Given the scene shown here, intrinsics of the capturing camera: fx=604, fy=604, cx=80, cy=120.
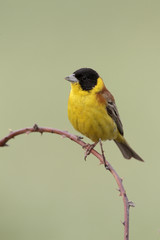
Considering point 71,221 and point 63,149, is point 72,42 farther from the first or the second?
point 71,221

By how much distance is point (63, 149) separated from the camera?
6305mm

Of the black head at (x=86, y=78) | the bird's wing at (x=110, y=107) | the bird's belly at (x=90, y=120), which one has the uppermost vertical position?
the black head at (x=86, y=78)

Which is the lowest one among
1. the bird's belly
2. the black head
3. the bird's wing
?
the bird's belly

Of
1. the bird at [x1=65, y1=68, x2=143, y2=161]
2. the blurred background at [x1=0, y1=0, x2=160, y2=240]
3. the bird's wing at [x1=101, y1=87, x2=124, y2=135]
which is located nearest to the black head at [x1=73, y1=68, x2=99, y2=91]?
the bird at [x1=65, y1=68, x2=143, y2=161]

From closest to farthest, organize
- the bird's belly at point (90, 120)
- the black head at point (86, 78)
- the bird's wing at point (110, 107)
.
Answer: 1. the bird's belly at point (90, 120)
2. the black head at point (86, 78)
3. the bird's wing at point (110, 107)

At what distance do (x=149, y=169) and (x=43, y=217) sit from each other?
1259mm

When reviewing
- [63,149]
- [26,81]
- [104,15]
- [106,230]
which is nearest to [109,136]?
[106,230]

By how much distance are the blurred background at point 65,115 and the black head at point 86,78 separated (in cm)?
121

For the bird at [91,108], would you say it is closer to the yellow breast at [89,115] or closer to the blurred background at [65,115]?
the yellow breast at [89,115]

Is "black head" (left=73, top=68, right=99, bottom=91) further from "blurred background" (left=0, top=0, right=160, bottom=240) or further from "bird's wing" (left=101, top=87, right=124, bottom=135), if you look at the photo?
"blurred background" (left=0, top=0, right=160, bottom=240)

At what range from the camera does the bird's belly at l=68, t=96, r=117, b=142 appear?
394cm

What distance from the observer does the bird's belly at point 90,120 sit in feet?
12.9

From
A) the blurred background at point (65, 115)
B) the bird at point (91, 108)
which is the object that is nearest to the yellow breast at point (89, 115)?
the bird at point (91, 108)

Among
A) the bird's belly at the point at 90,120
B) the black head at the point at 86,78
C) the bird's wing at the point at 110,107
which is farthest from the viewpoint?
the bird's wing at the point at 110,107
